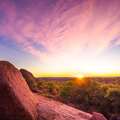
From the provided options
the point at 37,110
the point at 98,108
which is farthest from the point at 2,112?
the point at 98,108

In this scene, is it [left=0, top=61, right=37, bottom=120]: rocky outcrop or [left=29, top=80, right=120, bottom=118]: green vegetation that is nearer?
[left=0, top=61, right=37, bottom=120]: rocky outcrop

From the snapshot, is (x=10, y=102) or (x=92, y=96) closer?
(x=10, y=102)

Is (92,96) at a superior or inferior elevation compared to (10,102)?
inferior

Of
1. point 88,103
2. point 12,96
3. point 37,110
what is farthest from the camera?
point 88,103

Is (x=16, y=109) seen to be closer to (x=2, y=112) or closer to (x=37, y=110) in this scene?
(x=2, y=112)

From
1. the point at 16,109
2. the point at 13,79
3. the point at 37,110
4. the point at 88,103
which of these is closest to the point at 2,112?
the point at 16,109

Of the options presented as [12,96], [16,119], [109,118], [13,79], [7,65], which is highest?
[7,65]

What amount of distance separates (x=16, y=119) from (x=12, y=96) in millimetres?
1171

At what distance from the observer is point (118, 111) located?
41.6 metres

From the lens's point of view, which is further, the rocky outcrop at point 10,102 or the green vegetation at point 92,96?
the green vegetation at point 92,96

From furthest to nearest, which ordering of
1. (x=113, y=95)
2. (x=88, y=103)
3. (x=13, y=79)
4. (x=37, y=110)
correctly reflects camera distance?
(x=88, y=103)
(x=113, y=95)
(x=37, y=110)
(x=13, y=79)

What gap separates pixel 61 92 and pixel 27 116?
43.5 meters

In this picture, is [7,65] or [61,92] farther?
[61,92]

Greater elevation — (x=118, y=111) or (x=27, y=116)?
(x=27, y=116)
